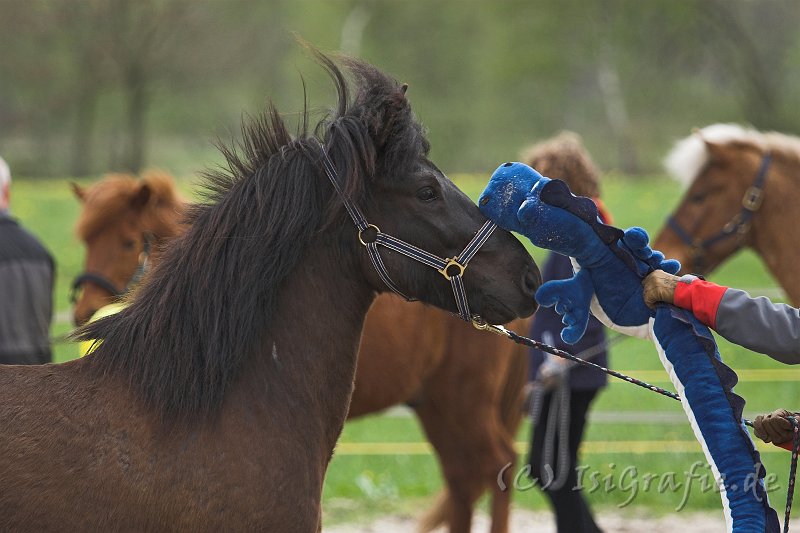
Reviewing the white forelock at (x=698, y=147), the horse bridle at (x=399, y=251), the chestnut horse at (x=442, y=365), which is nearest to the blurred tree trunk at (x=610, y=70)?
the white forelock at (x=698, y=147)

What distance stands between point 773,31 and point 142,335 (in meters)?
28.9

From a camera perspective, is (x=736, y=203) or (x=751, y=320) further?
(x=736, y=203)

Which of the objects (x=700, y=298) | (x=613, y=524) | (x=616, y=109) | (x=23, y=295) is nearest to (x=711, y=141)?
(x=613, y=524)

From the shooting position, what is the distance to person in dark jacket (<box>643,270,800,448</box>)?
9.09ft

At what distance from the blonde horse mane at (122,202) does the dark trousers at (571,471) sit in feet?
7.89

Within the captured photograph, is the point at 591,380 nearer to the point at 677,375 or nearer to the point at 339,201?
the point at 677,375

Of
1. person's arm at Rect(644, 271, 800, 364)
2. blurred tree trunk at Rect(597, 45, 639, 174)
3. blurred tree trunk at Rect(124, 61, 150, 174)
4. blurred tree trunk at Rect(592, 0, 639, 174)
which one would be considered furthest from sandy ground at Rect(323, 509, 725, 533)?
blurred tree trunk at Rect(592, 0, 639, 174)

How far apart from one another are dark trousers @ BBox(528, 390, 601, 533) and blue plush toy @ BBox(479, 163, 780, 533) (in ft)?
6.49

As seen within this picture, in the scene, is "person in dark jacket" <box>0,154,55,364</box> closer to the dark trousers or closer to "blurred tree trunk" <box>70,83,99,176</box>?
the dark trousers

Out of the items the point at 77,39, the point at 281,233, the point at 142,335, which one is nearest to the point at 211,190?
the point at 281,233

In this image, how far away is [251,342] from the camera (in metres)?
2.86

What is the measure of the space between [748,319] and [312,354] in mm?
1299

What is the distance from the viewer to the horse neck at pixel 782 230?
17.1 feet

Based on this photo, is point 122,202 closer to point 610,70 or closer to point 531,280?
point 531,280
